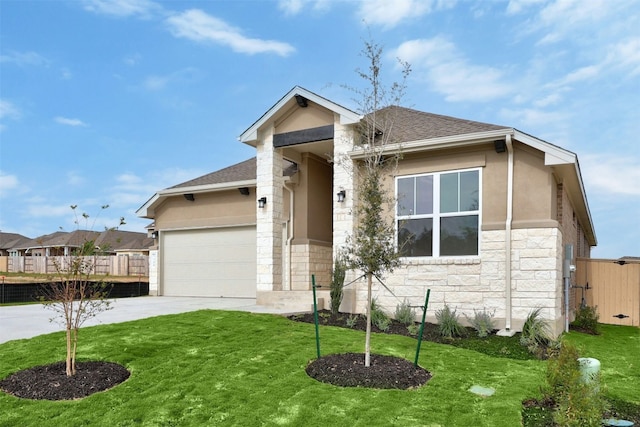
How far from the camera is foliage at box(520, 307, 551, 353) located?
888 cm

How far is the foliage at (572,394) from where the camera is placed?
4.73 m

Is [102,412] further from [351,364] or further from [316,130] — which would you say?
[316,130]

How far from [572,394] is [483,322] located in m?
4.99

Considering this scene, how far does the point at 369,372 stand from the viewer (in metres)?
6.48

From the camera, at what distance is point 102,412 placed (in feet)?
18.0

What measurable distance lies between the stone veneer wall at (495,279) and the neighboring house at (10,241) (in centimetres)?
6242

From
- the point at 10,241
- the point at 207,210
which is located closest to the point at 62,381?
the point at 207,210

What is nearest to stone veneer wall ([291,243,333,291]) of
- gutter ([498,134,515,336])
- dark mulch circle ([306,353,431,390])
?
gutter ([498,134,515,336])

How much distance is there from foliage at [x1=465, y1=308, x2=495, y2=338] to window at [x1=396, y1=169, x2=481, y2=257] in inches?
52.5

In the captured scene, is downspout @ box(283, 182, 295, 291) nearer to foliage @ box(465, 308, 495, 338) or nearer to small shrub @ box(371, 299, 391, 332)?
small shrub @ box(371, 299, 391, 332)

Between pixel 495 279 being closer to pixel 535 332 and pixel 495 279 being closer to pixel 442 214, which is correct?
pixel 535 332

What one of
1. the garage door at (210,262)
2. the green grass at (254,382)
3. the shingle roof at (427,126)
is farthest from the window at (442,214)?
the garage door at (210,262)

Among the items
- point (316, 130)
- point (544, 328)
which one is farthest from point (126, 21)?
point (544, 328)

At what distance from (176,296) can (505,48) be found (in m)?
13.4
